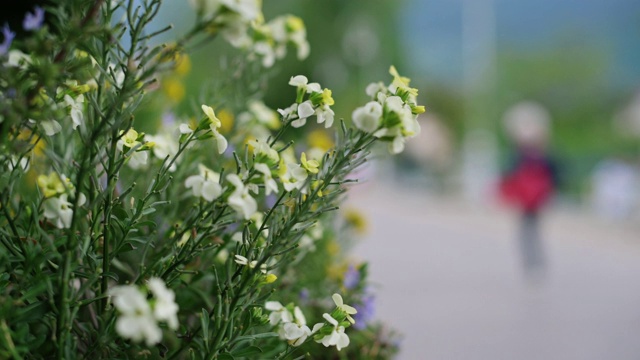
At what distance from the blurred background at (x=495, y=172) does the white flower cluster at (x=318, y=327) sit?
610mm

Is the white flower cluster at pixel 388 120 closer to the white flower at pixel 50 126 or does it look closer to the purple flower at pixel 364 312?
the white flower at pixel 50 126

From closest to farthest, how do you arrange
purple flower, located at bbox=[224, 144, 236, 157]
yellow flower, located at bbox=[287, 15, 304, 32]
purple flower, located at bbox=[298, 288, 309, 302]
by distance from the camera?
1. yellow flower, located at bbox=[287, 15, 304, 32]
2. purple flower, located at bbox=[298, 288, 309, 302]
3. purple flower, located at bbox=[224, 144, 236, 157]

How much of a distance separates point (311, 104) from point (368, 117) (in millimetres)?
134

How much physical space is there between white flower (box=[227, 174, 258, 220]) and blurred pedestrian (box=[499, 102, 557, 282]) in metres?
5.86

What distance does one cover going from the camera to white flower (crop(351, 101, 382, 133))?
92 centimetres

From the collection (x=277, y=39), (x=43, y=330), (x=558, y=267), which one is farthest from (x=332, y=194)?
(x=558, y=267)

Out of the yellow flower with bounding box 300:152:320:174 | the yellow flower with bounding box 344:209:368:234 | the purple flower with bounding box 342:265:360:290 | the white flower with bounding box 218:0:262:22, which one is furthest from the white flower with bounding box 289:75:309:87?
the yellow flower with bounding box 344:209:368:234

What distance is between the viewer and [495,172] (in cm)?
1578

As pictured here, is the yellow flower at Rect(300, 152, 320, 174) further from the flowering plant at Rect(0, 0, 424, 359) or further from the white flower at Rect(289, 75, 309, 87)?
the white flower at Rect(289, 75, 309, 87)

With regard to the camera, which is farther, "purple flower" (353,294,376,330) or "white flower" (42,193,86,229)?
"purple flower" (353,294,376,330)

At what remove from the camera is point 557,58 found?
13.8 meters

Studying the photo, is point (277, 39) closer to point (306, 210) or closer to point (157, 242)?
point (157, 242)

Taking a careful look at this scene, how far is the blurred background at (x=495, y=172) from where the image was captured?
16.0 feet

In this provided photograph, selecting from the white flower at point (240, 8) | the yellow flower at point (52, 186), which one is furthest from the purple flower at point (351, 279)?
the white flower at point (240, 8)
